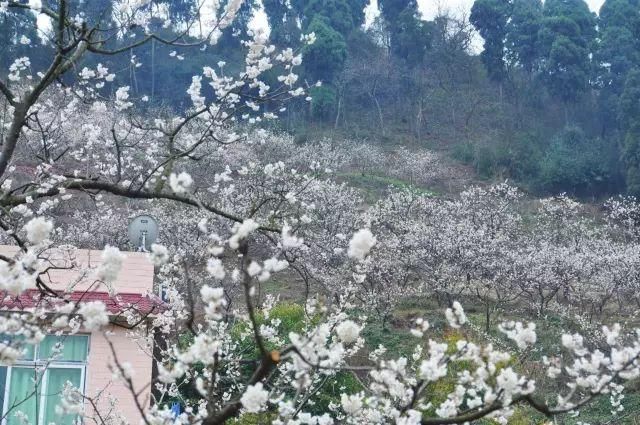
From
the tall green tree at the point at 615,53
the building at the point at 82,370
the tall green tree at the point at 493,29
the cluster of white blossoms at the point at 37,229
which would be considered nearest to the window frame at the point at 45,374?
the building at the point at 82,370

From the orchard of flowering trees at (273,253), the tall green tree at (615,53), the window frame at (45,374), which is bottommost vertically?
the window frame at (45,374)

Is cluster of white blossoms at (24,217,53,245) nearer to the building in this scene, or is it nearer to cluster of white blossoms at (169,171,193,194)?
cluster of white blossoms at (169,171,193,194)

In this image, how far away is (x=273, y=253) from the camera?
66.3ft

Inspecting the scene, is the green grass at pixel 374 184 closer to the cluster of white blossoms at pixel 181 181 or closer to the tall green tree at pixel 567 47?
the tall green tree at pixel 567 47

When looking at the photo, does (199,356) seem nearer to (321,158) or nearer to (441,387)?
(441,387)

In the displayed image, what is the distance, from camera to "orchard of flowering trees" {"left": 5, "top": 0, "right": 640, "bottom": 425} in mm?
2818

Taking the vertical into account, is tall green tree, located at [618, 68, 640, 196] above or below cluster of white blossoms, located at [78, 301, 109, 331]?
above

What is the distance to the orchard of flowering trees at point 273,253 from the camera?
2.82 meters

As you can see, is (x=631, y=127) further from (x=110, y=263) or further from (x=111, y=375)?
(x=110, y=263)

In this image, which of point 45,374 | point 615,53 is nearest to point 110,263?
point 45,374

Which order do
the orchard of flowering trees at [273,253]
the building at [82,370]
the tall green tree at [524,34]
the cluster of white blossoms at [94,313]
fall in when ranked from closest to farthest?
1. the cluster of white blossoms at [94,313]
2. the orchard of flowering trees at [273,253]
3. the building at [82,370]
4. the tall green tree at [524,34]

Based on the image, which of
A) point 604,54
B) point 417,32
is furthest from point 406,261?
point 417,32

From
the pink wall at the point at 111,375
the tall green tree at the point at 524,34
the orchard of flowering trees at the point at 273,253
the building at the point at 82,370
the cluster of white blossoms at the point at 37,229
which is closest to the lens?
the cluster of white blossoms at the point at 37,229

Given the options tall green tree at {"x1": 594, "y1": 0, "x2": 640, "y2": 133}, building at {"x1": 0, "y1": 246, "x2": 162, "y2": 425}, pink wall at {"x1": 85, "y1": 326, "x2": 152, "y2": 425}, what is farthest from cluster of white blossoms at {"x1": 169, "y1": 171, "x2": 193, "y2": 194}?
tall green tree at {"x1": 594, "y1": 0, "x2": 640, "y2": 133}
